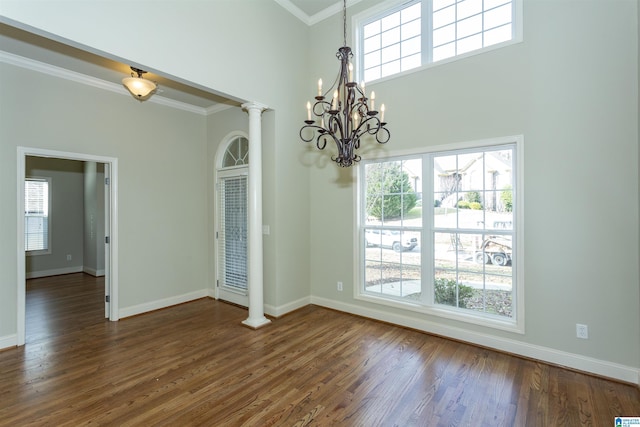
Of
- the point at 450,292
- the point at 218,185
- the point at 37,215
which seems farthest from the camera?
the point at 37,215

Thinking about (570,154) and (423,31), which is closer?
(570,154)

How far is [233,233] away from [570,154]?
4.36m

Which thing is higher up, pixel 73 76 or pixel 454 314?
pixel 73 76

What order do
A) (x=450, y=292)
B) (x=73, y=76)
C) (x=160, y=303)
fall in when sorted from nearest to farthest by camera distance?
(x=450, y=292) < (x=73, y=76) < (x=160, y=303)

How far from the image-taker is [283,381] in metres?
2.68

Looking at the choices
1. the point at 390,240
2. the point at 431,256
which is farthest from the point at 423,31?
the point at 431,256

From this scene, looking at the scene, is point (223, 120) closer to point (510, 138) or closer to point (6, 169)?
point (6, 169)

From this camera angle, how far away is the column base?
3879mm

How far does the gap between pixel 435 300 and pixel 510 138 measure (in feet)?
6.45

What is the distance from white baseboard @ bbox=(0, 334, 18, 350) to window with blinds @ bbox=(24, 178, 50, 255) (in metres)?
4.47

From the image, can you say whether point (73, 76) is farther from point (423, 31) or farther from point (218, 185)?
point (423, 31)

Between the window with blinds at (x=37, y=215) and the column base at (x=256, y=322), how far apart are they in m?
6.02

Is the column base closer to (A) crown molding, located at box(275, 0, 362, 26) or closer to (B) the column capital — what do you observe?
(B) the column capital

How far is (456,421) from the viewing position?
2.18 metres
